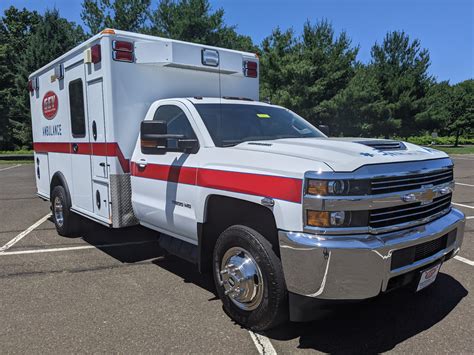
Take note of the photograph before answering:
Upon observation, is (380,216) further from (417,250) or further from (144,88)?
(144,88)

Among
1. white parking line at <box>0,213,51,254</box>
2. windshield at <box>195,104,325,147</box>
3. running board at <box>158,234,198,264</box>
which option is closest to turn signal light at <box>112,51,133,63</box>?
windshield at <box>195,104,325,147</box>

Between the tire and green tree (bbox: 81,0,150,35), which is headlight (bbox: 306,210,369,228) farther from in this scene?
green tree (bbox: 81,0,150,35)

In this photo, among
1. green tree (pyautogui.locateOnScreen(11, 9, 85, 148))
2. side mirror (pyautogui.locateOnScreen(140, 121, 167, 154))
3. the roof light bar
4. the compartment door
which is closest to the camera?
side mirror (pyautogui.locateOnScreen(140, 121, 167, 154))

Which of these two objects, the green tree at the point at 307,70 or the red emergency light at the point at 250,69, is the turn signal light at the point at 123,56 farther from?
the green tree at the point at 307,70

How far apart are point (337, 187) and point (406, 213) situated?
0.71 metres

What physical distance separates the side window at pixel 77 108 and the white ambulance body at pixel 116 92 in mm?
13

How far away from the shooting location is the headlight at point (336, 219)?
277 cm

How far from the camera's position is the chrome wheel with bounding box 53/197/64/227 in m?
6.33

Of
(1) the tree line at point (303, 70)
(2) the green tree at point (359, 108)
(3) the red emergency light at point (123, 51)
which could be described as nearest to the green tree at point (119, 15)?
(1) the tree line at point (303, 70)

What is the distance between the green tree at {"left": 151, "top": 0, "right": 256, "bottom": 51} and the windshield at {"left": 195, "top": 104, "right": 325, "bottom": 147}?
81.1ft

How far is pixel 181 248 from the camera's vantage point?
4.34 m

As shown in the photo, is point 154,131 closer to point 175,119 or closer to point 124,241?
point 175,119

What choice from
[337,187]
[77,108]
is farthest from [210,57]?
[337,187]

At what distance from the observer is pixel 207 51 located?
525cm
